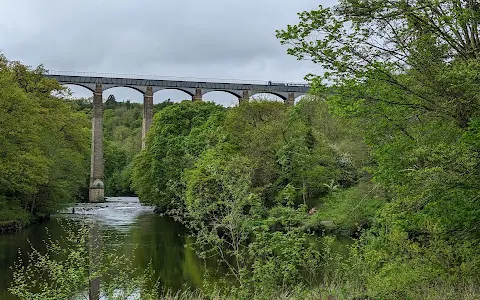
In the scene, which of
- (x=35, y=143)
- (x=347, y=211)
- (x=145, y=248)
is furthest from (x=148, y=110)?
(x=347, y=211)

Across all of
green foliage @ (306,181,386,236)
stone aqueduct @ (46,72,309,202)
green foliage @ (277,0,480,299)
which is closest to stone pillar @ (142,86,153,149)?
stone aqueduct @ (46,72,309,202)

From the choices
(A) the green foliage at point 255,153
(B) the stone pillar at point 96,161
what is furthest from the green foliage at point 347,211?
(B) the stone pillar at point 96,161

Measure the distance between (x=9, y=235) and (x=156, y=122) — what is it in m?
15.5

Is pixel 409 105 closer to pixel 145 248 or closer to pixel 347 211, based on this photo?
pixel 347 211

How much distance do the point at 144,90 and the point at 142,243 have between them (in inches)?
1091

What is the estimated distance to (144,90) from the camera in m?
45.7

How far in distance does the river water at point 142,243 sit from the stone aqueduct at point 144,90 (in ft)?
36.2

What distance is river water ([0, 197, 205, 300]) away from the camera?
1409 cm

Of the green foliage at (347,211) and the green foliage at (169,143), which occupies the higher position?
the green foliage at (169,143)

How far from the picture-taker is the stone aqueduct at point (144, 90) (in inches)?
1663

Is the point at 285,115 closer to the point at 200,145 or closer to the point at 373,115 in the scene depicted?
the point at 200,145

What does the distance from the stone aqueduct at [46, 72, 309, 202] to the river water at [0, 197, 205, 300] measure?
11.0 metres

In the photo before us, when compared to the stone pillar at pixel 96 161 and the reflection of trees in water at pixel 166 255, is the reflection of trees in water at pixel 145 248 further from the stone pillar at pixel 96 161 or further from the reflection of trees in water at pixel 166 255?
the stone pillar at pixel 96 161

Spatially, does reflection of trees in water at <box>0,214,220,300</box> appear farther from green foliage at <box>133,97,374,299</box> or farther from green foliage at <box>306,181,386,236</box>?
green foliage at <box>306,181,386,236</box>
